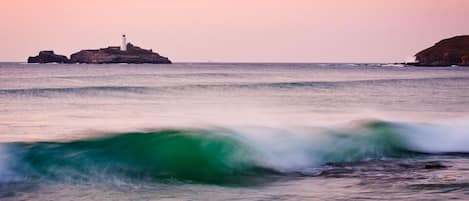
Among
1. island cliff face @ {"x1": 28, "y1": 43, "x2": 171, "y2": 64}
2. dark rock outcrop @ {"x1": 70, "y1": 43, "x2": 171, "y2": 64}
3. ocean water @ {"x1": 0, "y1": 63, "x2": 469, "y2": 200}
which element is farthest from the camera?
dark rock outcrop @ {"x1": 70, "y1": 43, "x2": 171, "y2": 64}

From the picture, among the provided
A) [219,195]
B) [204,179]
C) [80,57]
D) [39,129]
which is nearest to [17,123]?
[39,129]

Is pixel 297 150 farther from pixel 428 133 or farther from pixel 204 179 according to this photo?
pixel 428 133

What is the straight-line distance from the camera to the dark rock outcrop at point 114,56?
141 meters

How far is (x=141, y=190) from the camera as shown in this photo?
9562 millimetres

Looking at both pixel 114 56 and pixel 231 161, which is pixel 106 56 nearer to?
pixel 114 56

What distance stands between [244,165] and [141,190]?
9.19 feet

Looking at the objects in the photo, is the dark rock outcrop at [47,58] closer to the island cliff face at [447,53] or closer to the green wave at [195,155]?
the island cliff face at [447,53]

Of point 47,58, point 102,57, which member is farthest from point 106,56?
point 47,58

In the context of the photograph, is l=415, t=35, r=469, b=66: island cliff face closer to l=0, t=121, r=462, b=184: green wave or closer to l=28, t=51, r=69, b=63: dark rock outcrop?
l=28, t=51, r=69, b=63: dark rock outcrop

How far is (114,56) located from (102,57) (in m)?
2.41

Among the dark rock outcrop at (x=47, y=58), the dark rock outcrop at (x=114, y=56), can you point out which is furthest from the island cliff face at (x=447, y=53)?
the dark rock outcrop at (x=47, y=58)

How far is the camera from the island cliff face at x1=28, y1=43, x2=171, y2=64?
13962 centimetres

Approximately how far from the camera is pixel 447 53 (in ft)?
484

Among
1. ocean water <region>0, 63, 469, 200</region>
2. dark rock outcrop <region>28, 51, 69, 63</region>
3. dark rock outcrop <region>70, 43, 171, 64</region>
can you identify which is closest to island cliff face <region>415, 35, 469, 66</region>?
dark rock outcrop <region>70, 43, 171, 64</region>
